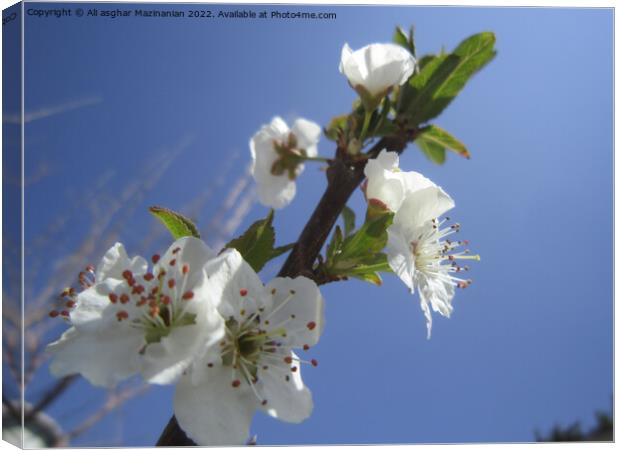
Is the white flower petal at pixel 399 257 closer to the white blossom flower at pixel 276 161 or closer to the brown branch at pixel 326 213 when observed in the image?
the brown branch at pixel 326 213

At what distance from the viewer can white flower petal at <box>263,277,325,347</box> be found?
60 cm

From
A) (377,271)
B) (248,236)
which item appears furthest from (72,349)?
(377,271)

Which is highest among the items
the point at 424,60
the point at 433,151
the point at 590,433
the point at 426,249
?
the point at 424,60

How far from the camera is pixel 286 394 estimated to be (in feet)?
1.95

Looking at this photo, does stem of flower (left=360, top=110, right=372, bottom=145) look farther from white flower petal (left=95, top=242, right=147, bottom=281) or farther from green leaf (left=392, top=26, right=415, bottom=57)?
white flower petal (left=95, top=242, right=147, bottom=281)

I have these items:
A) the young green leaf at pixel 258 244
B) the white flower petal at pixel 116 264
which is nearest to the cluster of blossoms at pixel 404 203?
the young green leaf at pixel 258 244

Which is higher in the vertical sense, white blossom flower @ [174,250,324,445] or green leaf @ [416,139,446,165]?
green leaf @ [416,139,446,165]

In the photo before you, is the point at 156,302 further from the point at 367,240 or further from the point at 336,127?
the point at 336,127

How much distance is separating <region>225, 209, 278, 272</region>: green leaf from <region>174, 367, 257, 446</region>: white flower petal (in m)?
0.11

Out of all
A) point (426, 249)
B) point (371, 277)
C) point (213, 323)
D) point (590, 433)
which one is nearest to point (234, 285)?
point (213, 323)

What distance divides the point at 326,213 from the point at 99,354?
255 millimetres

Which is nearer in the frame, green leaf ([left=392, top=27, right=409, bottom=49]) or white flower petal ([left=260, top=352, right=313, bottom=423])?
white flower petal ([left=260, top=352, right=313, bottom=423])

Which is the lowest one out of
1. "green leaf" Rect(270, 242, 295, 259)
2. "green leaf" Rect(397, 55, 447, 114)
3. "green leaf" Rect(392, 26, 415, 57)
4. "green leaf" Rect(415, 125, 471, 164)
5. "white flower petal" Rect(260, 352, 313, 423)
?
"white flower petal" Rect(260, 352, 313, 423)

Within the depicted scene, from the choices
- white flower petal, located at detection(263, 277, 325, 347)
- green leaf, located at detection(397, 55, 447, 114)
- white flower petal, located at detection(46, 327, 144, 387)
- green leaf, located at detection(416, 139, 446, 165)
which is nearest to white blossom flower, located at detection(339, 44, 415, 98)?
green leaf, located at detection(397, 55, 447, 114)
